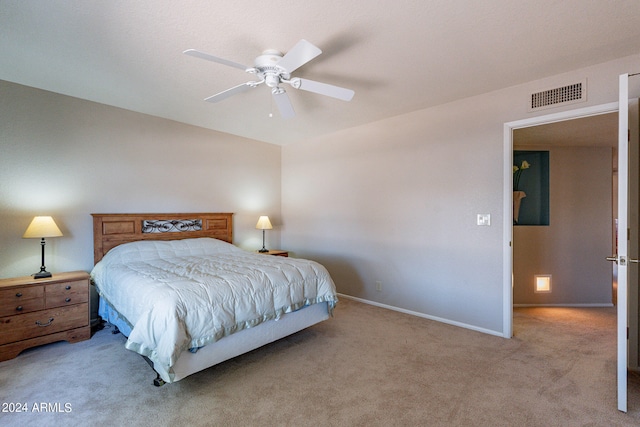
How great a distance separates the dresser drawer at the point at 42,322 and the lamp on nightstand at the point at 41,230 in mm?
381

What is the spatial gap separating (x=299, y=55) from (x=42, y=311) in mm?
3240

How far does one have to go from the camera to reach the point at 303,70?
264cm

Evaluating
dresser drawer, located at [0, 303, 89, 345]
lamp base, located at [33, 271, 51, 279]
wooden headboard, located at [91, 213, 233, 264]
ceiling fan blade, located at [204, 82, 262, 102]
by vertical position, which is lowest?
dresser drawer, located at [0, 303, 89, 345]

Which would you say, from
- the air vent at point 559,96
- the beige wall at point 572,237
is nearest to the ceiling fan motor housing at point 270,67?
the air vent at point 559,96

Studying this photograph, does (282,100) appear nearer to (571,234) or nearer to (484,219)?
(484,219)

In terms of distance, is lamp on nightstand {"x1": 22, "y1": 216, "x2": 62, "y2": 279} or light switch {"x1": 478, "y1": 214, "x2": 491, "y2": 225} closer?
lamp on nightstand {"x1": 22, "y1": 216, "x2": 62, "y2": 279}

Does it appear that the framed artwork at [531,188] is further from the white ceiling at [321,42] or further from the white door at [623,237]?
the white door at [623,237]

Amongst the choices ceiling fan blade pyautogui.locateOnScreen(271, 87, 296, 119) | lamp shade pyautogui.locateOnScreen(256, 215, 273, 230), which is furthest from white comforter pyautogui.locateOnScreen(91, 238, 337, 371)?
ceiling fan blade pyautogui.locateOnScreen(271, 87, 296, 119)

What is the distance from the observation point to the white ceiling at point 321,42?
187 cm

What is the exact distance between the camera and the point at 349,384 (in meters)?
2.20

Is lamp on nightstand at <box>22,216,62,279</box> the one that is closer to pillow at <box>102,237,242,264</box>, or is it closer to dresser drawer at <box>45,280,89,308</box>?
dresser drawer at <box>45,280,89,308</box>

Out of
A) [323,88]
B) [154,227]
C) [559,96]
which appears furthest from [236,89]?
[559,96]

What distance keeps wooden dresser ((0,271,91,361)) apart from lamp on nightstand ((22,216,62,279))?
0.10m

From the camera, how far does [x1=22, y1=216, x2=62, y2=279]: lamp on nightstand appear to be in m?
2.80
